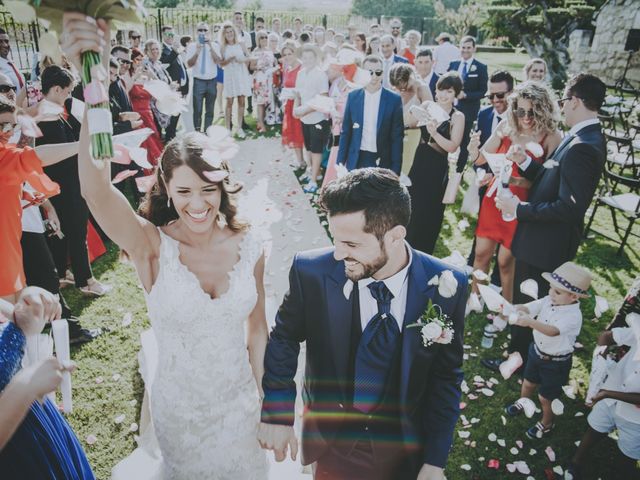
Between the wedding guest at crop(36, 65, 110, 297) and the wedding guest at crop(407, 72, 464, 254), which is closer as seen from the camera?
the wedding guest at crop(36, 65, 110, 297)

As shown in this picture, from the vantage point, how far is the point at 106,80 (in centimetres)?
162

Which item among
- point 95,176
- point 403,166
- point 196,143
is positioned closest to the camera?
point 95,176

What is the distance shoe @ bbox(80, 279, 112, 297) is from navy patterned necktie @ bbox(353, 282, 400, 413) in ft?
13.4

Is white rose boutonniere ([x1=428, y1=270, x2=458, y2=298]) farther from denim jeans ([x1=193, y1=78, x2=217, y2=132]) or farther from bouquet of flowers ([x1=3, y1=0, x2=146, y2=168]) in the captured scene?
denim jeans ([x1=193, y1=78, x2=217, y2=132])

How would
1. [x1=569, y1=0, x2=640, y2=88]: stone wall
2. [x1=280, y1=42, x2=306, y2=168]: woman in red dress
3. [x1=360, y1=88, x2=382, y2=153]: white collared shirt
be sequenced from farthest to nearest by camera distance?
1. [x1=569, y1=0, x2=640, y2=88]: stone wall
2. [x1=280, y1=42, x2=306, y2=168]: woman in red dress
3. [x1=360, y1=88, x2=382, y2=153]: white collared shirt

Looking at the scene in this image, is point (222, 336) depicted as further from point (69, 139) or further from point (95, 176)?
point (69, 139)

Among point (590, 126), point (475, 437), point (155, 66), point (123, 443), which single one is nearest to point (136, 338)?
point (123, 443)

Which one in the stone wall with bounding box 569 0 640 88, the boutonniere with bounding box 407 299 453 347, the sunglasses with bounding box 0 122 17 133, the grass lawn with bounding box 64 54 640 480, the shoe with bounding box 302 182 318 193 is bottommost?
the grass lawn with bounding box 64 54 640 480

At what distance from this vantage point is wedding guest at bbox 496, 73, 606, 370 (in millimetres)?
3344

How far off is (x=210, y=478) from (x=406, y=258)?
5.38ft

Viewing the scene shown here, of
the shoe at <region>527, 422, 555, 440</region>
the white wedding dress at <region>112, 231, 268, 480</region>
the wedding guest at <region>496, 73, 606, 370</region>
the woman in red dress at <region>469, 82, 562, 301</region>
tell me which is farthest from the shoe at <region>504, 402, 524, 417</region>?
the white wedding dress at <region>112, 231, 268, 480</region>

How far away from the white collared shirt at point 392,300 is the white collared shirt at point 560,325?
1876 millimetres

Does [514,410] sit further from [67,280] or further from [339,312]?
[67,280]

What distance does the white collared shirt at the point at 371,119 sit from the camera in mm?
5355
